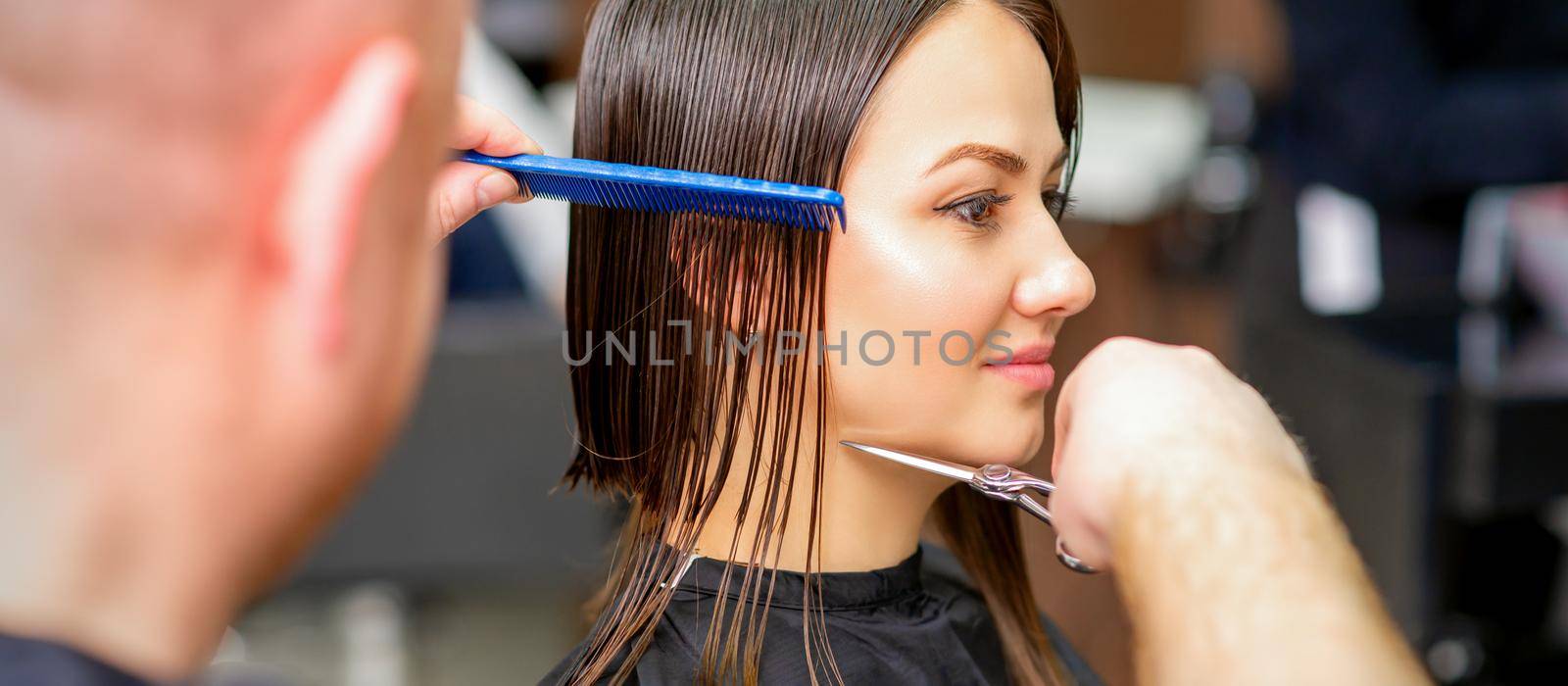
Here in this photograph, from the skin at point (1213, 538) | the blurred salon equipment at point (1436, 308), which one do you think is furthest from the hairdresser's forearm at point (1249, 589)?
the blurred salon equipment at point (1436, 308)

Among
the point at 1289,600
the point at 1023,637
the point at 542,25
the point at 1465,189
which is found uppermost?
the point at 542,25

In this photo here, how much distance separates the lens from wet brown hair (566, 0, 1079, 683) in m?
0.76

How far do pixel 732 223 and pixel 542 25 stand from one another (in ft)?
10.6

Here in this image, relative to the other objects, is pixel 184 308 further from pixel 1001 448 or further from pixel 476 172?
pixel 1001 448

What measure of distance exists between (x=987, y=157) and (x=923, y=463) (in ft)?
0.60

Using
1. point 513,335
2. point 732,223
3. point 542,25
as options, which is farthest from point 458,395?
point 542,25

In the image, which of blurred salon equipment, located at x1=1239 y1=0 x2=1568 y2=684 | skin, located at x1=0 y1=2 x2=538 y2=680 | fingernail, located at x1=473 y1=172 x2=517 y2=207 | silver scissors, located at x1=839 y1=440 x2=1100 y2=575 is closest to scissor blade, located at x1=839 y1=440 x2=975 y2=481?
silver scissors, located at x1=839 y1=440 x2=1100 y2=575

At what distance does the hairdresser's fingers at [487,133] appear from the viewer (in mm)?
754

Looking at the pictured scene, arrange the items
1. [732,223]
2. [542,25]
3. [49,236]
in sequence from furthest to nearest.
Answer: [542,25] → [732,223] → [49,236]

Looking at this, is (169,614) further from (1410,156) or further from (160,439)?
(1410,156)

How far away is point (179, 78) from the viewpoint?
0.38 m

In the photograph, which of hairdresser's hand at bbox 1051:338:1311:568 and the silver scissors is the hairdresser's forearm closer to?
hairdresser's hand at bbox 1051:338:1311:568

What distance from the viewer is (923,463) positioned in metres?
0.80

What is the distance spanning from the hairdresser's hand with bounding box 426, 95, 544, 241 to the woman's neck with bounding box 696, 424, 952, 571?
0.21 meters
